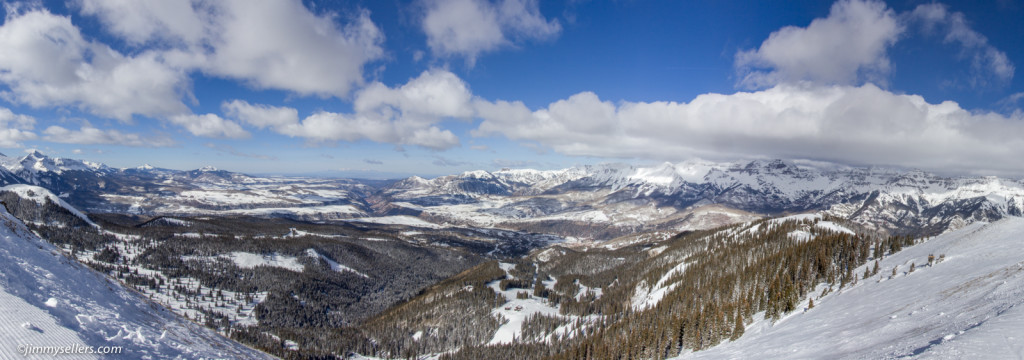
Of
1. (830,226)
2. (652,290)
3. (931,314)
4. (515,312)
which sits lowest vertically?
(515,312)

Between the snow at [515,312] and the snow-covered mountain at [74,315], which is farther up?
the snow-covered mountain at [74,315]

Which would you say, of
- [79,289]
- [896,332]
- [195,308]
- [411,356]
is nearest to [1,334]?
[79,289]

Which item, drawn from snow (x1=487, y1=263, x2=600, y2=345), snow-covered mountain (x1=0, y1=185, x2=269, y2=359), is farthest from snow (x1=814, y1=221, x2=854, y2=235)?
snow-covered mountain (x1=0, y1=185, x2=269, y2=359)

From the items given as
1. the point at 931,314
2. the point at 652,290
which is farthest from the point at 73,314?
the point at 652,290

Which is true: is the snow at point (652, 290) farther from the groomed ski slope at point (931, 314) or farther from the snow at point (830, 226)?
the groomed ski slope at point (931, 314)

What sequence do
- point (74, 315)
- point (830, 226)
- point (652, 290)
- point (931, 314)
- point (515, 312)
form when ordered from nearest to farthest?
point (931, 314), point (74, 315), point (652, 290), point (830, 226), point (515, 312)

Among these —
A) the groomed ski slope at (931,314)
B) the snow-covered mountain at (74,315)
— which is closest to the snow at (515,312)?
the groomed ski slope at (931,314)

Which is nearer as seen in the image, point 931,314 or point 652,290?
point 931,314

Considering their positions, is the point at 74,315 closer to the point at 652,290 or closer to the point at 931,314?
the point at 931,314
